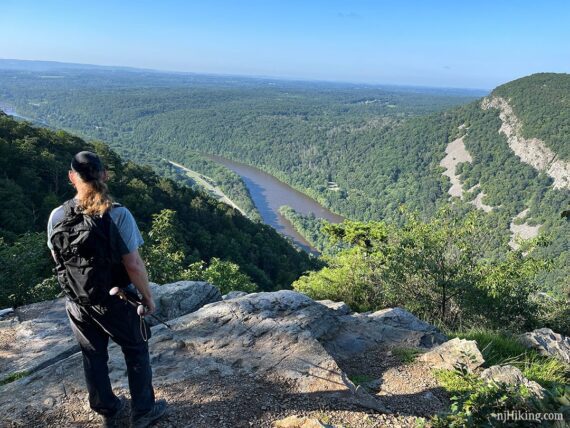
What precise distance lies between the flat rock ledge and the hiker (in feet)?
2.59

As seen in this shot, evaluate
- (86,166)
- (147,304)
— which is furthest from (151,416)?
(86,166)

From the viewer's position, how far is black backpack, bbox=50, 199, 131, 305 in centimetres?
288

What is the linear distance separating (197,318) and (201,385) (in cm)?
191

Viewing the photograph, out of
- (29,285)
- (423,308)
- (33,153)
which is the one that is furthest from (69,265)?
(33,153)

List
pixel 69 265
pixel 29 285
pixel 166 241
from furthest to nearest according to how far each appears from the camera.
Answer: pixel 166 241
pixel 29 285
pixel 69 265

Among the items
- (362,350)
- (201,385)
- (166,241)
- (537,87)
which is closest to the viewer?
(201,385)

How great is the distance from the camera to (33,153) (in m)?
26.8

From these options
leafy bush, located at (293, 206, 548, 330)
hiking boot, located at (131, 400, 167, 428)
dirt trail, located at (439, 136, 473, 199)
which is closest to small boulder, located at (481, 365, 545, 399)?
hiking boot, located at (131, 400, 167, 428)

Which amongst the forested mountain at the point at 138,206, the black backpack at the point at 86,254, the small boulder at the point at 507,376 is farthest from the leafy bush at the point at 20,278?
the small boulder at the point at 507,376

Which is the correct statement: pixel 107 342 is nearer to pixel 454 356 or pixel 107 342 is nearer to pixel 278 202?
pixel 454 356

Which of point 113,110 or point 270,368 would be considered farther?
point 113,110

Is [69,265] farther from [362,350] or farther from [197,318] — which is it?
[362,350]

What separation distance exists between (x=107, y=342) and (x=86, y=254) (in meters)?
0.86

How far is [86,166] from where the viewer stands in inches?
112
